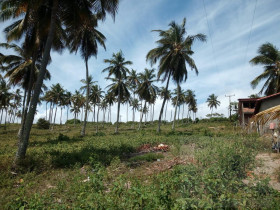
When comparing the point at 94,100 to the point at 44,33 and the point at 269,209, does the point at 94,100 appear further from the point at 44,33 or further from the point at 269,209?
the point at 269,209

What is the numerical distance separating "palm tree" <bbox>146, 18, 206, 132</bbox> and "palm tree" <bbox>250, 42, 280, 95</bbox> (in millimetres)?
7069

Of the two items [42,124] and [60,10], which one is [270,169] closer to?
[60,10]

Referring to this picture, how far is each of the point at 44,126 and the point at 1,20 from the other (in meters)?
34.1

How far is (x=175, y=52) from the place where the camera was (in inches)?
747

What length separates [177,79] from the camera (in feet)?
65.7

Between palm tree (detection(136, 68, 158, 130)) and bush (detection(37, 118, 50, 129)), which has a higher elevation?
palm tree (detection(136, 68, 158, 130))

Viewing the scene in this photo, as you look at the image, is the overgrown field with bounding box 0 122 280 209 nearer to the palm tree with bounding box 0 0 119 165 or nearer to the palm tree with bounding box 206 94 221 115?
the palm tree with bounding box 0 0 119 165

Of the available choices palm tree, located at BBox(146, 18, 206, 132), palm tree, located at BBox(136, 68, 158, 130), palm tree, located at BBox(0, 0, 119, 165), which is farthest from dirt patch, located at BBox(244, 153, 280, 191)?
palm tree, located at BBox(136, 68, 158, 130)

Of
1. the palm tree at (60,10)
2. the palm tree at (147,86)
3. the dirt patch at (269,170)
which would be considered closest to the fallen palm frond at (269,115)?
the dirt patch at (269,170)

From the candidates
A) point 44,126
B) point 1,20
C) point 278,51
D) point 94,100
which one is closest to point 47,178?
point 1,20

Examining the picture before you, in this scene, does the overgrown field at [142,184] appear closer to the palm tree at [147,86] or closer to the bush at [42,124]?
the palm tree at [147,86]

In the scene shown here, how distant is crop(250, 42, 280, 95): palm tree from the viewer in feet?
61.4

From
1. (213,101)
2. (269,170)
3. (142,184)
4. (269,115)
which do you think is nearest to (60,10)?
(142,184)

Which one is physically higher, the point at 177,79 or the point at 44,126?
the point at 177,79
